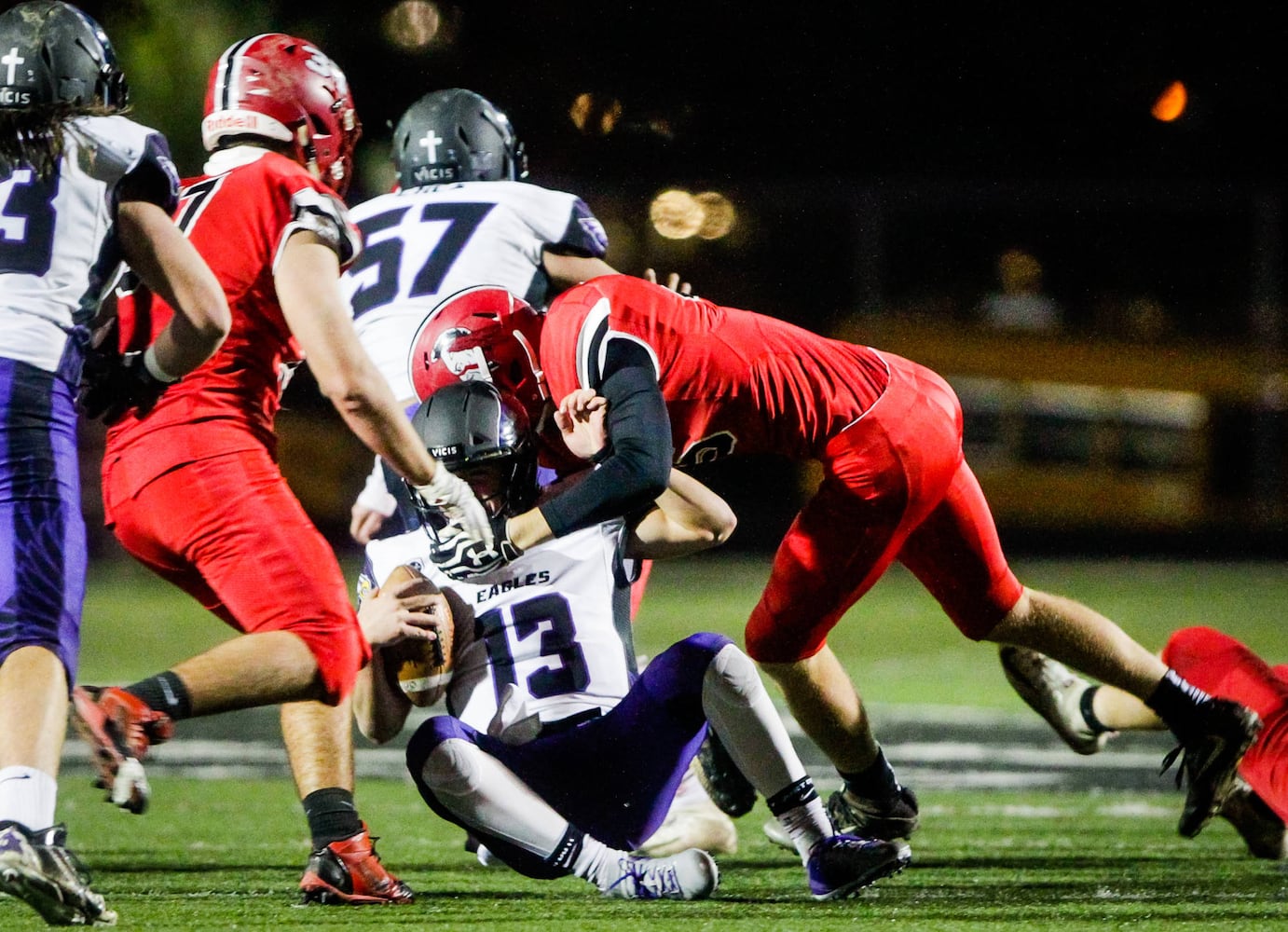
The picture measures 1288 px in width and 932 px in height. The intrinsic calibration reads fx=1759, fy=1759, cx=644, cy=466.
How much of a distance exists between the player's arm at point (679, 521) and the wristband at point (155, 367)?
40.3 inches

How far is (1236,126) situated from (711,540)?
13539 millimetres

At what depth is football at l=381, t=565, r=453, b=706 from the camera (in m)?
3.46

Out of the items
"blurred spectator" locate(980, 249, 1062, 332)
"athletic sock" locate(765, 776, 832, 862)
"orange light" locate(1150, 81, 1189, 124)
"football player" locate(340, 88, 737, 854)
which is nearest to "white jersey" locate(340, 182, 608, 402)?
"football player" locate(340, 88, 737, 854)

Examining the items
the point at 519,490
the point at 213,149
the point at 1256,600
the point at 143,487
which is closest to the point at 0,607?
the point at 143,487

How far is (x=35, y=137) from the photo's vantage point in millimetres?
3195

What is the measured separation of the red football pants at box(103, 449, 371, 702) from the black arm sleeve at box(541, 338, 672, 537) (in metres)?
0.46

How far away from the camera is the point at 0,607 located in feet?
10.1

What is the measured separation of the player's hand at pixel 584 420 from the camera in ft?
11.2

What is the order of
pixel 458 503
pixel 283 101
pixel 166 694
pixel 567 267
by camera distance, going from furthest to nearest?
pixel 567 267, pixel 283 101, pixel 458 503, pixel 166 694

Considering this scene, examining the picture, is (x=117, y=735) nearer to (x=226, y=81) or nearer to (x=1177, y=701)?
(x=226, y=81)

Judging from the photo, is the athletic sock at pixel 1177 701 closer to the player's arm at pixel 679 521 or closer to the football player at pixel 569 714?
the football player at pixel 569 714

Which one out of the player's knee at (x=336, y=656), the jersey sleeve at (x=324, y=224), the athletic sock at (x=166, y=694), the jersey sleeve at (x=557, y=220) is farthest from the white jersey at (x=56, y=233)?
the jersey sleeve at (x=557, y=220)

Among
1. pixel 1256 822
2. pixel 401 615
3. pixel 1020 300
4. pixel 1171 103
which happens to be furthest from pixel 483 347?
pixel 1171 103

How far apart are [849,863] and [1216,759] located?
98 centimetres
